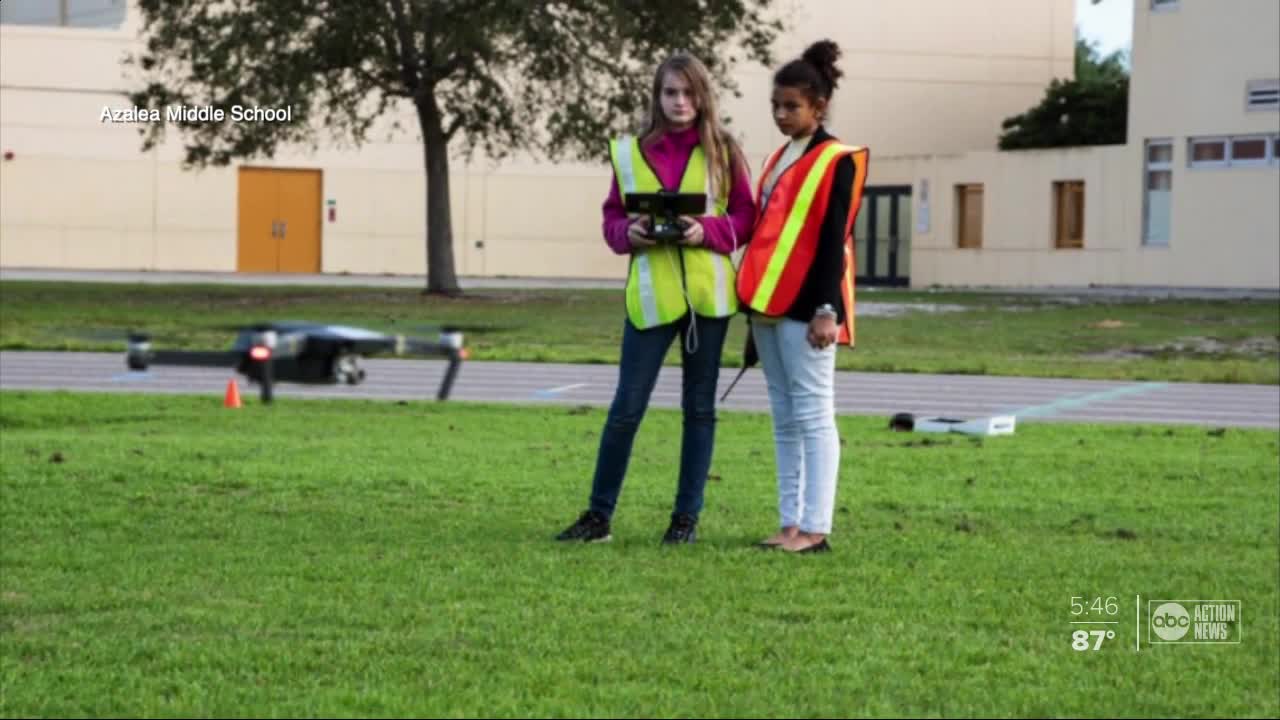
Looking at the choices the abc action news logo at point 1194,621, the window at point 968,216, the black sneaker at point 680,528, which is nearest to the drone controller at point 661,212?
the abc action news logo at point 1194,621

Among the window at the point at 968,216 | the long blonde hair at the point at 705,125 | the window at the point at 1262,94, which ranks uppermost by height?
the window at the point at 1262,94

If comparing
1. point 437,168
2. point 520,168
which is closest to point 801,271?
point 437,168

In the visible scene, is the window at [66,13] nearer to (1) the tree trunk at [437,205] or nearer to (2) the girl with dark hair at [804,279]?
(2) the girl with dark hair at [804,279]

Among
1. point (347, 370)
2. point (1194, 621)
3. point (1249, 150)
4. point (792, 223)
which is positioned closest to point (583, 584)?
point (792, 223)

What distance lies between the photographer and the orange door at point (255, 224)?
54500 millimetres

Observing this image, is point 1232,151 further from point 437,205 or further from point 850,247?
point 850,247

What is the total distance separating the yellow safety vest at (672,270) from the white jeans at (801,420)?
2.61 ft

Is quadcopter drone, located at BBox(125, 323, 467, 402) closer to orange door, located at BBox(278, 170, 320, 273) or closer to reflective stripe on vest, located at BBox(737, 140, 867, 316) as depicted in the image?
reflective stripe on vest, located at BBox(737, 140, 867, 316)

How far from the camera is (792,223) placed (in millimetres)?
Answer: 7172

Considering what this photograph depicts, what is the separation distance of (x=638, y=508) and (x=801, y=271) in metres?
2.75

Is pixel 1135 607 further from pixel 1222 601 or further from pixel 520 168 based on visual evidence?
pixel 520 168

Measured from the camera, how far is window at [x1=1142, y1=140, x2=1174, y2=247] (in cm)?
A: 4606

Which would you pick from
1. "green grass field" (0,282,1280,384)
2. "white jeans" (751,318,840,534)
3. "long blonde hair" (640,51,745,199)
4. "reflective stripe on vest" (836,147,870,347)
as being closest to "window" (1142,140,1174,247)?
"green grass field" (0,282,1280,384)

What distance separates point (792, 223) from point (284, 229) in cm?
5600
